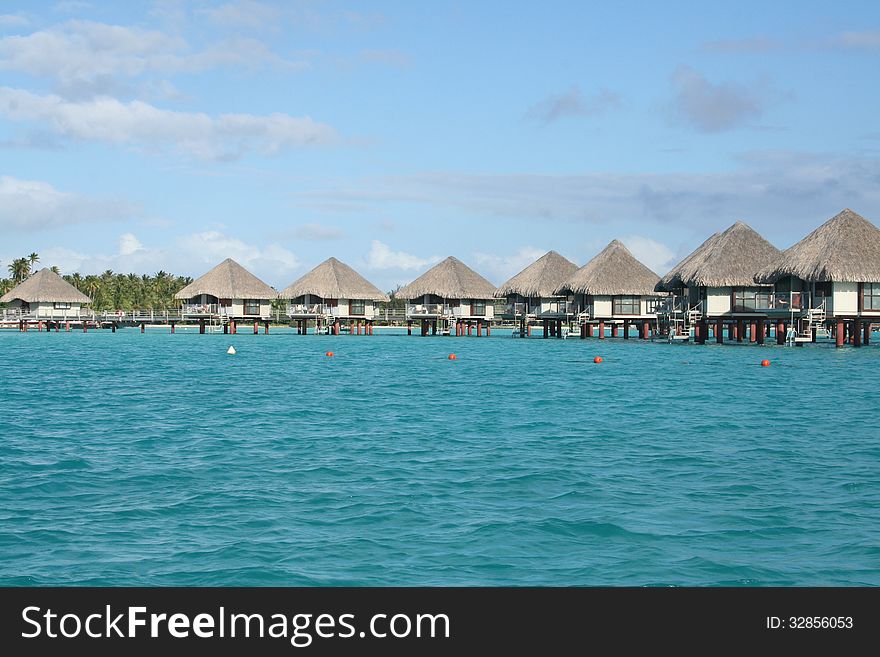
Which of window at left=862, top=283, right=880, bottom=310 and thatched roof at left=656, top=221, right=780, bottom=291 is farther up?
thatched roof at left=656, top=221, right=780, bottom=291

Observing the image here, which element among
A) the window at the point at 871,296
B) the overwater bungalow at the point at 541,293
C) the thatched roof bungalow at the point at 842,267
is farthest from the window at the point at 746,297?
the overwater bungalow at the point at 541,293

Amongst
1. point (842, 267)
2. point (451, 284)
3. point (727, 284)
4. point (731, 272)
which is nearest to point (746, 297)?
point (727, 284)

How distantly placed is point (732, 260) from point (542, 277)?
70.1 ft

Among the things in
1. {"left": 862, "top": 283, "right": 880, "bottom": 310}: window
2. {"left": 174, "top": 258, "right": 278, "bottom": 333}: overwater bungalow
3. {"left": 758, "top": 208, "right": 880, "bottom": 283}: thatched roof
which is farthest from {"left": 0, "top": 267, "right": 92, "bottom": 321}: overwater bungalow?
{"left": 862, "top": 283, "right": 880, "bottom": 310}: window

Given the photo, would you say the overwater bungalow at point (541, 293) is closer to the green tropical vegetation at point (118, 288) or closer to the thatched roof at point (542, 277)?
the thatched roof at point (542, 277)

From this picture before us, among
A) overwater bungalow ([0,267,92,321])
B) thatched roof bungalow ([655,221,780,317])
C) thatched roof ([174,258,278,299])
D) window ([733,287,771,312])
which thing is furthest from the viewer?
overwater bungalow ([0,267,92,321])

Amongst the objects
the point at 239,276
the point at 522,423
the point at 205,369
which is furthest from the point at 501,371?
the point at 239,276

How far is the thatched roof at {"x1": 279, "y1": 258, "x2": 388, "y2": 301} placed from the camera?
77.6 metres

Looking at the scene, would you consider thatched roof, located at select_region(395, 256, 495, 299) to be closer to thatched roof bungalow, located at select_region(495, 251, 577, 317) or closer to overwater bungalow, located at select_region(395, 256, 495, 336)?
overwater bungalow, located at select_region(395, 256, 495, 336)

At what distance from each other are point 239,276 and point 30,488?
224 ft

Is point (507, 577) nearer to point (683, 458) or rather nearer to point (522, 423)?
point (683, 458)

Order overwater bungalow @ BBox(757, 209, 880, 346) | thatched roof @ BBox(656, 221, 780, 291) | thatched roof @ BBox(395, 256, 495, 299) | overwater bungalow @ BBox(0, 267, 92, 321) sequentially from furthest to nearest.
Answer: overwater bungalow @ BBox(0, 267, 92, 321) → thatched roof @ BBox(395, 256, 495, 299) → thatched roof @ BBox(656, 221, 780, 291) → overwater bungalow @ BBox(757, 209, 880, 346)

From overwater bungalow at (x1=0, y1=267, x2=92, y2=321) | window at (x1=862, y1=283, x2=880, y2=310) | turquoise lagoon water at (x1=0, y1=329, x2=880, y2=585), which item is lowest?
turquoise lagoon water at (x1=0, y1=329, x2=880, y2=585)

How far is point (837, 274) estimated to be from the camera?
44.2m
